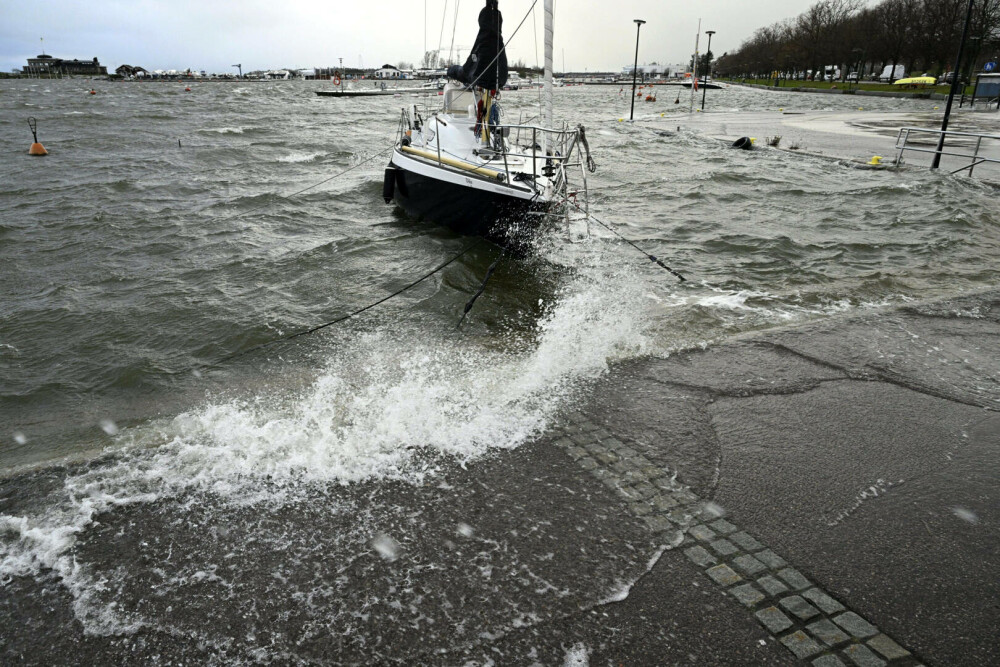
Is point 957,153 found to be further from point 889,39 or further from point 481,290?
point 889,39

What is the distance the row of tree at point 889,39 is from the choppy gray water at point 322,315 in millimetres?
44788

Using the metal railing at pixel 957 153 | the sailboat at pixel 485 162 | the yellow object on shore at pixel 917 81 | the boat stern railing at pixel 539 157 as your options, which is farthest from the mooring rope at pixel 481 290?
the yellow object on shore at pixel 917 81

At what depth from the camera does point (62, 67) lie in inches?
6304

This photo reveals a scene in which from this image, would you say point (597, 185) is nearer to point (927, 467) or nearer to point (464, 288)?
point (464, 288)

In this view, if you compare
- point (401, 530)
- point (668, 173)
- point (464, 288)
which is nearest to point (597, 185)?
point (668, 173)

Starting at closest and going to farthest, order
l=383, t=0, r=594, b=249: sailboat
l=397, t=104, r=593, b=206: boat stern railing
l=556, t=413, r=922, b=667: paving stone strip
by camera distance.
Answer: l=556, t=413, r=922, b=667: paving stone strip < l=397, t=104, r=593, b=206: boat stern railing < l=383, t=0, r=594, b=249: sailboat

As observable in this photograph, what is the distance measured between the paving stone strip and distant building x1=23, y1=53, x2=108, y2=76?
19351 cm

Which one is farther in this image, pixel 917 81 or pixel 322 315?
pixel 917 81

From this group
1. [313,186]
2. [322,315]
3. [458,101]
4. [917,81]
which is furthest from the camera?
[917,81]

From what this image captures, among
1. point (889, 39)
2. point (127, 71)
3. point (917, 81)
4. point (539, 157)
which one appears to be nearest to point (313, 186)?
point (539, 157)

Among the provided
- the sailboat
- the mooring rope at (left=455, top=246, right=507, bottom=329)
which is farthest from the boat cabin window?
the mooring rope at (left=455, top=246, right=507, bottom=329)

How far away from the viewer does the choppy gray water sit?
423 cm

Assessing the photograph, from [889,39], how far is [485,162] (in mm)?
77519

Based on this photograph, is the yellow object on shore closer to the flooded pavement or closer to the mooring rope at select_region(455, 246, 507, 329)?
the mooring rope at select_region(455, 246, 507, 329)
